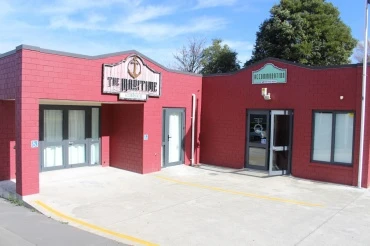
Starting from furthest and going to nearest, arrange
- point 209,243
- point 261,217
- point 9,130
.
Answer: point 9,130
point 261,217
point 209,243

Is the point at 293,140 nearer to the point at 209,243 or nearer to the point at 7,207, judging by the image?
the point at 209,243

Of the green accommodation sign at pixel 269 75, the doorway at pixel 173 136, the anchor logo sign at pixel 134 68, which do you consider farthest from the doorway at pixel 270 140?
the anchor logo sign at pixel 134 68

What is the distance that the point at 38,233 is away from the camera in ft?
19.2

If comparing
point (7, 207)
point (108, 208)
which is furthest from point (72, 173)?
point (108, 208)

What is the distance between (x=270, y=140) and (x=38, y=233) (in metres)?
7.44

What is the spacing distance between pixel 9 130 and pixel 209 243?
709 centimetres

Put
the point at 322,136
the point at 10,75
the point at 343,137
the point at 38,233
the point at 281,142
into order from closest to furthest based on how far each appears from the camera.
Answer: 1. the point at 38,233
2. the point at 10,75
3. the point at 343,137
4. the point at 322,136
5. the point at 281,142

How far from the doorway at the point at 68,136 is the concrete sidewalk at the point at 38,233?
384 cm

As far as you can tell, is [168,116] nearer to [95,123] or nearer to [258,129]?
[95,123]

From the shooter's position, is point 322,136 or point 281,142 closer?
point 322,136

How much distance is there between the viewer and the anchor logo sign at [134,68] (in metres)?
10.2

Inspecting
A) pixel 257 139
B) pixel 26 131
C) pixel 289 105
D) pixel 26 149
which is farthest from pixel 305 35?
pixel 26 149

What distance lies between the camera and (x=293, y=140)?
10914 mm

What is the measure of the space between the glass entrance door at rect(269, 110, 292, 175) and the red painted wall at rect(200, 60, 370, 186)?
223 millimetres
